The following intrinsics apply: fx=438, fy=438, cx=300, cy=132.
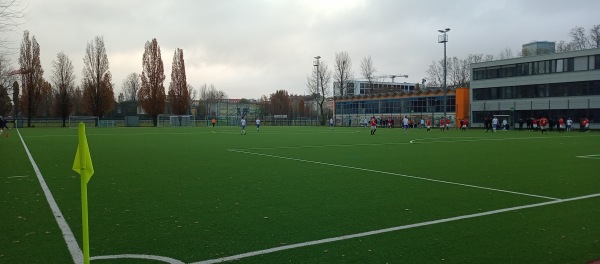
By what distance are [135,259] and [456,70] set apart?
332 feet

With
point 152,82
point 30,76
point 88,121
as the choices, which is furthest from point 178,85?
point 30,76

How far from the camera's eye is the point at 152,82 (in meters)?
81.2

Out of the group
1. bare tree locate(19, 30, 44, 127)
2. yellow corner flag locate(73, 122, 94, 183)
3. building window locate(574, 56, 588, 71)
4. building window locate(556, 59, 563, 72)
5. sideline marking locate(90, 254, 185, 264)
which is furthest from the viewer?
bare tree locate(19, 30, 44, 127)

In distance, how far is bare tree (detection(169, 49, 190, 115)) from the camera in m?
85.2

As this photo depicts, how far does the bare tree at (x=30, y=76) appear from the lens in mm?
68312

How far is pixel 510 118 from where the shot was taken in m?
61.3

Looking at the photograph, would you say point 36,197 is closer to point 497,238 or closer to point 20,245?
point 20,245

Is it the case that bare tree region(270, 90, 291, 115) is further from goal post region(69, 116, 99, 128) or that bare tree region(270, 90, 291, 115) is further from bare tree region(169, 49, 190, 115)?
goal post region(69, 116, 99, 128)

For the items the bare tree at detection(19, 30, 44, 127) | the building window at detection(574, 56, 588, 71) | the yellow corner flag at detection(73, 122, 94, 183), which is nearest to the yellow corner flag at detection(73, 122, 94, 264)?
the yellow corner flag at detection(73, 122, 94, 183)

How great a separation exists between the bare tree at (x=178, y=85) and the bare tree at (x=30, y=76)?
73.1ft

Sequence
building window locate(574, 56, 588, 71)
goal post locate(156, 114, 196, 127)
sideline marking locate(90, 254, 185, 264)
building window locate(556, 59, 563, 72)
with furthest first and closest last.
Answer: goal post locate(156, 114, 196, 127) → building window locate(556, 59, 563, 72) → building window locate(574, 56, 588, 71) → sideline marking locate(90, 254, 185, 264)

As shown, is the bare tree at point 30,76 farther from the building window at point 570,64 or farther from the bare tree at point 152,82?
the building window at point 570,64

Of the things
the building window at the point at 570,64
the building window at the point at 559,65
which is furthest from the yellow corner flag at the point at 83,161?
the building window at the point at 559,65

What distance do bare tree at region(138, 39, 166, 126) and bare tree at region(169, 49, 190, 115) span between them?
368cm
